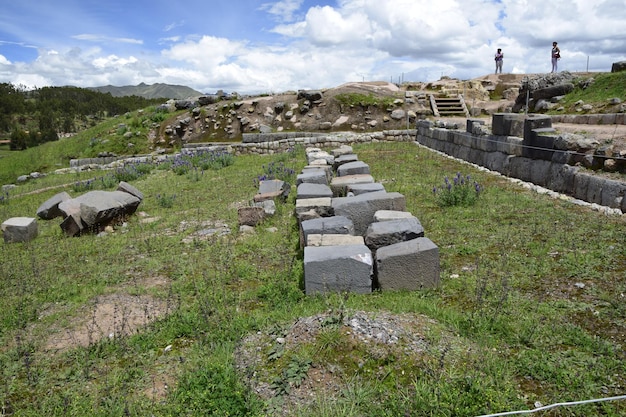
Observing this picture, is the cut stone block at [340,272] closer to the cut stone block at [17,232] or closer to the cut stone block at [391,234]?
the cut stone block at [391,234]

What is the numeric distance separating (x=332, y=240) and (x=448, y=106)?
20754 millimetres

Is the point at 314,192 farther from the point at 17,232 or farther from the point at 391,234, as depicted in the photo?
the point at 17,232

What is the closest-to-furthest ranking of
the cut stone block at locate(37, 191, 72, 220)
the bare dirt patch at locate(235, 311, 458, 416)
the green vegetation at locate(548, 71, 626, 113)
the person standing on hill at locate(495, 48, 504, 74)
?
the bare dirt patch at locate(235, 311, 458, 416) → the cut stone block at locate(37, 191, 72, 220) → the green vegetation at locate(548, 71, 626, 113) → the person standing on hill at locate(495, 48, 504, 74)

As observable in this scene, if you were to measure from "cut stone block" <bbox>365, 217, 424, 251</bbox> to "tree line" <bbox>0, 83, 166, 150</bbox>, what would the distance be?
57.2m

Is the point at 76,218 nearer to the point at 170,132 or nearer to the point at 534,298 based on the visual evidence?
the point at 534,298

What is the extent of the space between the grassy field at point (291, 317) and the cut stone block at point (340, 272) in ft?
0.52

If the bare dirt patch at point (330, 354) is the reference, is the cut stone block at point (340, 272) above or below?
above

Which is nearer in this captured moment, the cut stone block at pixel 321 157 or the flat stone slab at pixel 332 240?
the flat stone slab at pixel 332 240


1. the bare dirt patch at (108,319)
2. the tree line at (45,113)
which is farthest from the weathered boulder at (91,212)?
the tree line at (45,113)

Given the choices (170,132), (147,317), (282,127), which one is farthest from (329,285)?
(170,132)

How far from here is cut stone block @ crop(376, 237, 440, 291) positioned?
5375mm

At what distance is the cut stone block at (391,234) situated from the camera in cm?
591

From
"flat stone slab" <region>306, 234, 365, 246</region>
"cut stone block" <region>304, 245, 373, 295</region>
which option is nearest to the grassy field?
"cut stone block" <region>304, 245, 373, 295</region>

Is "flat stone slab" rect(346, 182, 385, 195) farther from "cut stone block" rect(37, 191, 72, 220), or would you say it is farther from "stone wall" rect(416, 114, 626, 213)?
"cut stone block" rect(37, 191, 72, 220)
